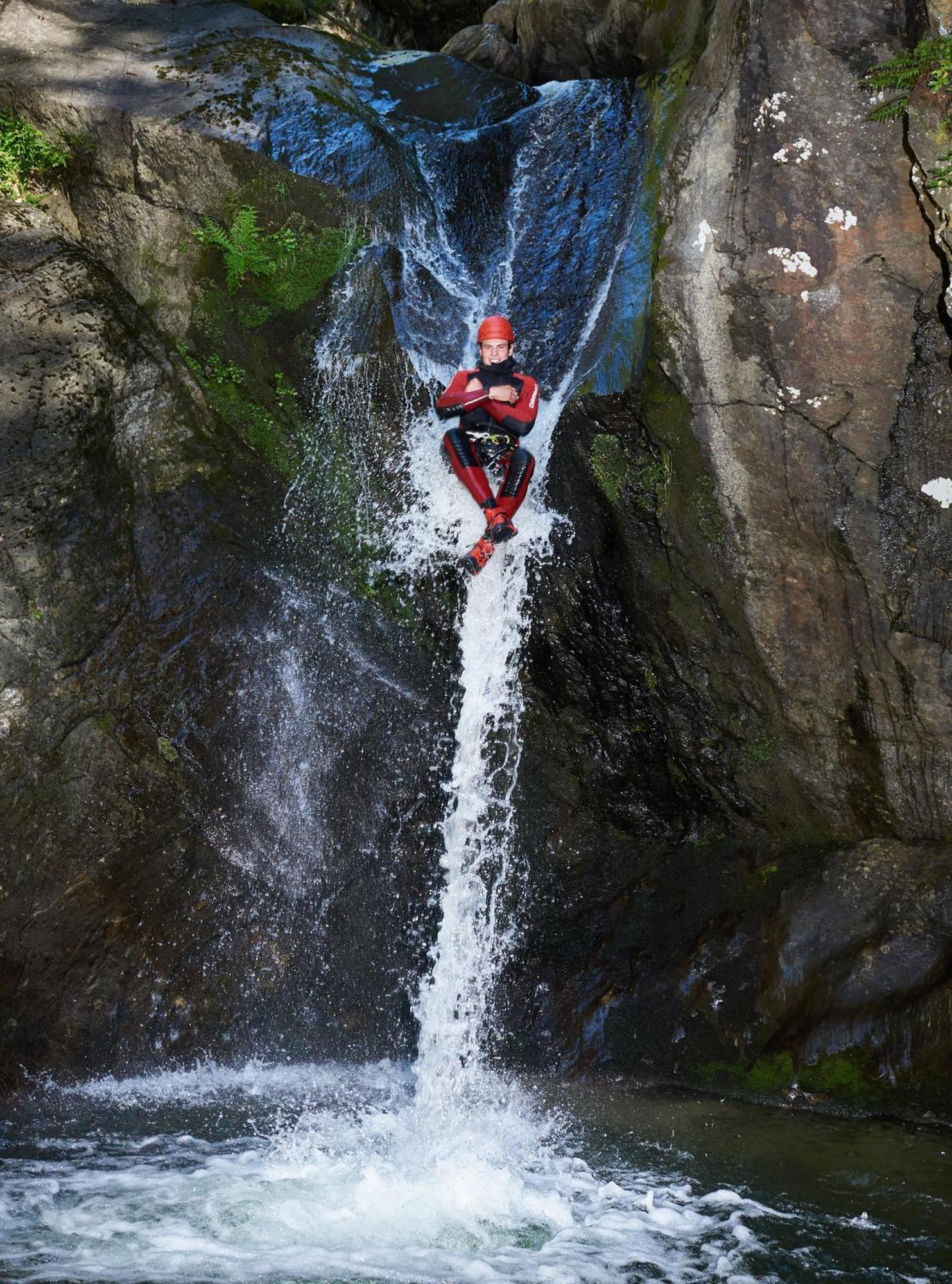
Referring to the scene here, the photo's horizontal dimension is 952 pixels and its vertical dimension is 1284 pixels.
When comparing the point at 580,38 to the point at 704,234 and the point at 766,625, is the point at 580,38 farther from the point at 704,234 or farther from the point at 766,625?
the point at 766,625

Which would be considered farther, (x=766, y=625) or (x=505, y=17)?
(x=505, y=17)

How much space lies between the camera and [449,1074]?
5973 mm

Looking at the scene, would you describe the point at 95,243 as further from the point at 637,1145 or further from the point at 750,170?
the point at 637,1145

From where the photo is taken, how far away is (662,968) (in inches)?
242

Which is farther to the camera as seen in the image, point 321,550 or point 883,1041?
point 321,550

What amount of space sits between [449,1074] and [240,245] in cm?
548

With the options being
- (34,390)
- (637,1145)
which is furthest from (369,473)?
(637,1145)

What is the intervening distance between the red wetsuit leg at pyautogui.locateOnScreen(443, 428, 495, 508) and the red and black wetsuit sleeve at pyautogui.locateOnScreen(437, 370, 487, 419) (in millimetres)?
125

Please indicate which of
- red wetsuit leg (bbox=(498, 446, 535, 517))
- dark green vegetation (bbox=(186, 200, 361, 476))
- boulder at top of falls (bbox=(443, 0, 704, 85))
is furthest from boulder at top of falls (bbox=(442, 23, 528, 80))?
red wetsuit leg (bbox=(498, 446, 535, 517))

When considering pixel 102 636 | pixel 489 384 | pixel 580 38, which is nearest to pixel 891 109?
pixel 489 384

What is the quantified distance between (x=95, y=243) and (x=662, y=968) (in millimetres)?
6013

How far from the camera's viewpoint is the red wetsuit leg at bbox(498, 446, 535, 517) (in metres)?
6.70

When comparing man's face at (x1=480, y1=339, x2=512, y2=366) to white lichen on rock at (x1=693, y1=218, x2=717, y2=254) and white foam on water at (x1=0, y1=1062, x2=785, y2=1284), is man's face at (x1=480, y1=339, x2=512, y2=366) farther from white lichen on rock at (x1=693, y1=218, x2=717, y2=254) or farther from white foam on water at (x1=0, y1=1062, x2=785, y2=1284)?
white foam on water at (x1=0, y1=1062, x2=785, y2=1284)

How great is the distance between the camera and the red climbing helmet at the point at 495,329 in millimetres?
6992
